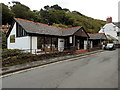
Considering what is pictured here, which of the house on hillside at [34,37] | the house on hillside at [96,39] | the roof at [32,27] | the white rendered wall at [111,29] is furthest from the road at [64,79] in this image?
the white rendered wall at [111,29]

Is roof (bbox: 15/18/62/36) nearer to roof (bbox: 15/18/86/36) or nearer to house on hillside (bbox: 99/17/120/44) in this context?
roof (bbox: 15/18/86/36)

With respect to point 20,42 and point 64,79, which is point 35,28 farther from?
point 64,79

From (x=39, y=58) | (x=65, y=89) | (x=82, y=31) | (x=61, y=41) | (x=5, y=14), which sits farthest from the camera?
(x=5, y=14)

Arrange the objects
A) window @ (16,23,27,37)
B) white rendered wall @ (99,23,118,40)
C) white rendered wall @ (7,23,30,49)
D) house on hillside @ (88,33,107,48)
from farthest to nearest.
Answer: white rendered wall @ (99,23,118,40)
house on hillside @ (88,33,107,48)
window @ (16,23,27,37)
white rendered wall @ (7,23,30,49)

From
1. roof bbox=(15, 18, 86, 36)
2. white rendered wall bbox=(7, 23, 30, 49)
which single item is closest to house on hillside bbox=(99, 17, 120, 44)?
roof bbox=(15, 18, 86, 36)

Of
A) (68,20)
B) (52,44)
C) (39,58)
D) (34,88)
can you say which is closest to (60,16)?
(68,20)

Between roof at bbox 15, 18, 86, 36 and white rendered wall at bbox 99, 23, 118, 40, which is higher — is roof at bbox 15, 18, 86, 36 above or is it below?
below

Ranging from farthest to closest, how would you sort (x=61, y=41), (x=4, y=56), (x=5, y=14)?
1. (x=5, y=14)
2. (x=61, y=41)
3. (x=4, y=56)

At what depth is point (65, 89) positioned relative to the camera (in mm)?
3525

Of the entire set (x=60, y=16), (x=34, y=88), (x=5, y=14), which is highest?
(x=60, y=16)

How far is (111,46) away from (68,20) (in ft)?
90.7

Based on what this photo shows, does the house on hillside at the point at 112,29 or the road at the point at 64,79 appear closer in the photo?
the road at the point at 64,79

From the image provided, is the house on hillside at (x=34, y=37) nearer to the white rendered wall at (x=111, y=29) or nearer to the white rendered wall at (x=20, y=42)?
the white rendered wall at (x=20, y=42)

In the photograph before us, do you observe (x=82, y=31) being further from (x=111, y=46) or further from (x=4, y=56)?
(x=4, y=56)
